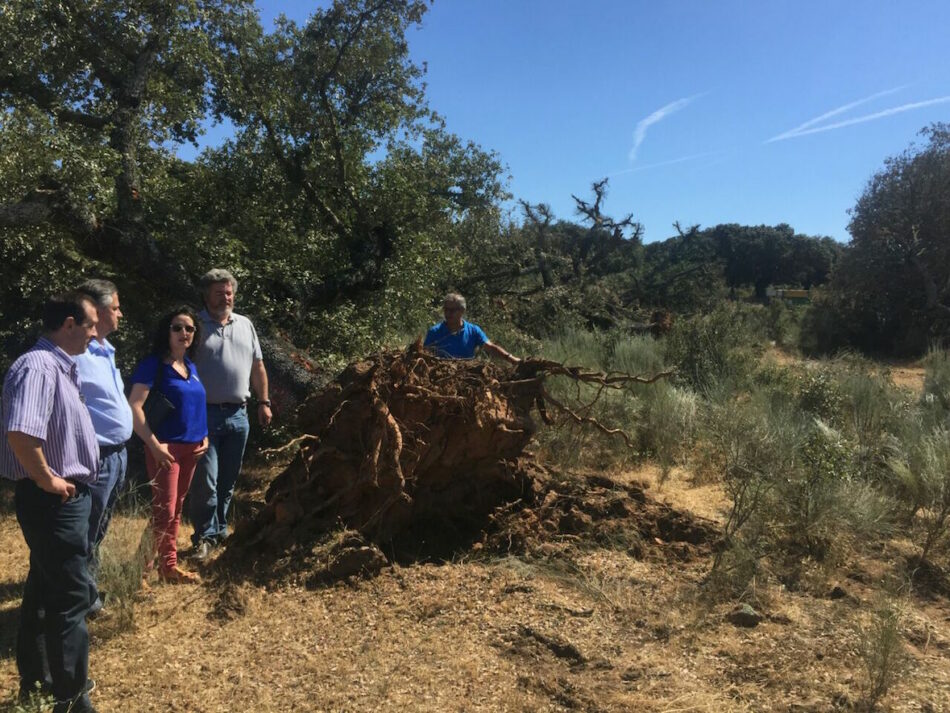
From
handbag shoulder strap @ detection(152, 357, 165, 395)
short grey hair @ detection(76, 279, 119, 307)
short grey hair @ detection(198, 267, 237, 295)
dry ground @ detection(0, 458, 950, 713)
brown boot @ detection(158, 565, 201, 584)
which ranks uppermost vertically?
short grey hair @ detection(198, 267, 237, 295)

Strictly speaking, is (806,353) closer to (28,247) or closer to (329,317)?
(329,317)

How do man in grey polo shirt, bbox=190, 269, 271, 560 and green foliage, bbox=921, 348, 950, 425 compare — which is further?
green foliage, bbox=921, 348, 950, 425

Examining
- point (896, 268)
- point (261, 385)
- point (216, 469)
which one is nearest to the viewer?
point (216, 469)

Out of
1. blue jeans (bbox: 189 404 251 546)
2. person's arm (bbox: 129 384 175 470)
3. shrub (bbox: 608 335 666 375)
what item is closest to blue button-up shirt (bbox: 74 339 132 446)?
person's arm (bbox: 129 384 175 470)

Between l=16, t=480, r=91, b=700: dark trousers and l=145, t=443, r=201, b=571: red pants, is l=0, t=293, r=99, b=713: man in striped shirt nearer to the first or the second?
l=16, t=480, r=91, b=700: dark trousers

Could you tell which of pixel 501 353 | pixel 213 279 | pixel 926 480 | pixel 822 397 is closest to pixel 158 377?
pixel 213 279

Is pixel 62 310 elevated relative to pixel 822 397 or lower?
elevated

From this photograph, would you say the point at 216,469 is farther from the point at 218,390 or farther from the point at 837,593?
the point at 837,593

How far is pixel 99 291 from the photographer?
290 centimetres

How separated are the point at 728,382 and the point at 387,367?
558 cm

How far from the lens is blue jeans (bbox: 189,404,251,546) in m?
4.07

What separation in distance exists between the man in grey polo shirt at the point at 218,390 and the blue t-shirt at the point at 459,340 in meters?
1.54

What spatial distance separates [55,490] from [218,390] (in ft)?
5.46

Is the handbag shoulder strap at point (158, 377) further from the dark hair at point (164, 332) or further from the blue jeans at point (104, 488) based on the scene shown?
the blue jeans at point (104, 488)
